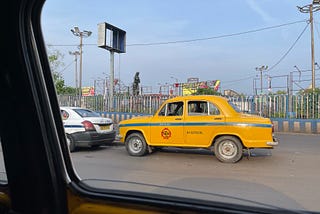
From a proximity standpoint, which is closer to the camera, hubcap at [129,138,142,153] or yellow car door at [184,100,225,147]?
yellow car door at [184,100,225,147]

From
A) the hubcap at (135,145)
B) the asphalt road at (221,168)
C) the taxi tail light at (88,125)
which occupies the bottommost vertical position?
the asphalt road at (221,168)

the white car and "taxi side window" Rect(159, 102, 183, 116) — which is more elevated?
"taxi side window" Rect(159, 102, 183, 116)

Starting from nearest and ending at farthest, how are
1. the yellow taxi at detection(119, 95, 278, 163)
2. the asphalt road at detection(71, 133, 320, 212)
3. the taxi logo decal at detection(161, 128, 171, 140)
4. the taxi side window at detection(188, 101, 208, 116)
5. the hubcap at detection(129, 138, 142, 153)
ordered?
the asphalt road at detection(71, 133, 320, 212) → the yellow taxi at detection(119, 95, 278, 163) → the taxi side window at detection(188, 101, 208, 116) → the taxi logo decal at detection(161, 128, 171, 140) → the hubcap at detection(129, 138, 142, 153)

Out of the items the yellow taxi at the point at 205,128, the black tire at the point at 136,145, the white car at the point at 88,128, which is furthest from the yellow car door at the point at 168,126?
the white car at the point at 88,128

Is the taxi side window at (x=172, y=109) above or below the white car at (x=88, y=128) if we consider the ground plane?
above

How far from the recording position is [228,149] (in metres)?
7.90

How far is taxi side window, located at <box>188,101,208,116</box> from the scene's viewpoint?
818 cm

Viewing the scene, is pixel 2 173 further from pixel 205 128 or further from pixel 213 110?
pixel 213 110

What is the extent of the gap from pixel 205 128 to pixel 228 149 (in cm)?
79

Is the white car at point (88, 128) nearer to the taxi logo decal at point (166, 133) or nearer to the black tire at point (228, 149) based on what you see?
the taxi logo decal at point (166, 133)

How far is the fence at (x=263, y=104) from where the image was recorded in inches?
605

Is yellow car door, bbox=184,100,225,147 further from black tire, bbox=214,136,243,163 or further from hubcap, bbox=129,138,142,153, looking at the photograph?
hubcap, bbox=129,138,142,153

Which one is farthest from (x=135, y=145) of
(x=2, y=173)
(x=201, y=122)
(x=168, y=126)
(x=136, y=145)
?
(x=2, y=173)

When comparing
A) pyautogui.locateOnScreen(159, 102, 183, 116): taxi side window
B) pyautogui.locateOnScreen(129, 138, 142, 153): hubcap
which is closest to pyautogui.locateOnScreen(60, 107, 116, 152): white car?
pyautogui.locateOnScreen(129, 138, 142, 153): hubcap
